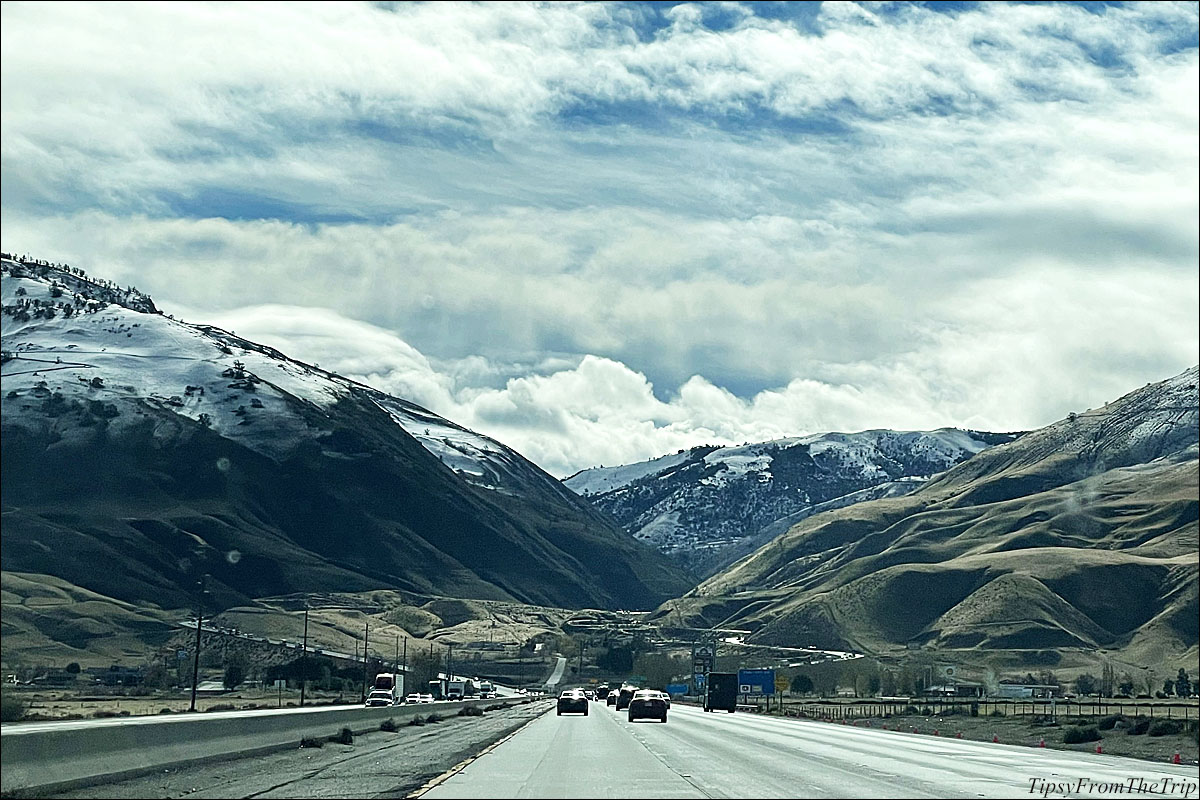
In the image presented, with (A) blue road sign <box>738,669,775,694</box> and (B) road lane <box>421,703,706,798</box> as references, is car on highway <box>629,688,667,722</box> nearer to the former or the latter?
(B) road lane <box>421,703,706,798</box>

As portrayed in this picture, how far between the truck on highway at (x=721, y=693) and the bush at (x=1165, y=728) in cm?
6532

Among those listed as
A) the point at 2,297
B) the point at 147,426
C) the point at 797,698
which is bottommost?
the point at 797,698


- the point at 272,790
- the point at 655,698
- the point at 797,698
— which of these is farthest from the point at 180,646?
the point at 272,790

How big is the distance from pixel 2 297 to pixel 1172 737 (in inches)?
1827

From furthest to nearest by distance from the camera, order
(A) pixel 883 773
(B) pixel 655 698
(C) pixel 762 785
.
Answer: (B) pixel 655 698
(A) pixel 883 773
(C) pixel 762 785

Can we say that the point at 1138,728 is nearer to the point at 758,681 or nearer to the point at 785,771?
the point at 785,771

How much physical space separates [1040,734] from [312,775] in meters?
43.7

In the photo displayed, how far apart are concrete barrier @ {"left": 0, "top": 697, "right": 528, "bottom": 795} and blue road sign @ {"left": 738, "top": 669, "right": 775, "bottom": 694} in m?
104

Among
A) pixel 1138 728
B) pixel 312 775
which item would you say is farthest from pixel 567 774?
pixel 1138 728

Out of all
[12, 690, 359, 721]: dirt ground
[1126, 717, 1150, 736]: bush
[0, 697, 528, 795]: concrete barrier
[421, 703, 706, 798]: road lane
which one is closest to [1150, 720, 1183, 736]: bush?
[1126, 717, 1150, 736]: bush

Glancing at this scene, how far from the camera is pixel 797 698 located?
186 m

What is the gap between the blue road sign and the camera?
148250 millimetres

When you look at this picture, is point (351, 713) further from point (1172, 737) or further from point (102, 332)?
point (102, 332)

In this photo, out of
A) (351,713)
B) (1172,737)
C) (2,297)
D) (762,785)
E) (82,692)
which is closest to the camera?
(762,785)
